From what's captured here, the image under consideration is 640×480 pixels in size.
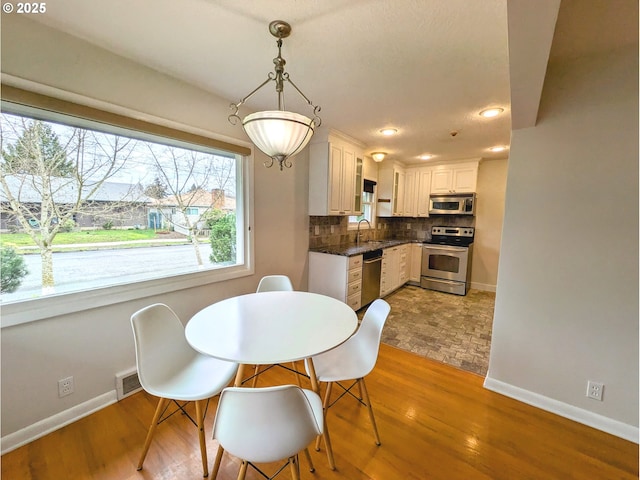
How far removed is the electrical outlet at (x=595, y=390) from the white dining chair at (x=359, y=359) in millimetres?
1502

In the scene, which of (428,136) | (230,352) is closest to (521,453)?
(230,352)

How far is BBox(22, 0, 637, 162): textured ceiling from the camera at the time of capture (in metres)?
1.31

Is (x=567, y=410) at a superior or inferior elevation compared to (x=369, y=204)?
inferior

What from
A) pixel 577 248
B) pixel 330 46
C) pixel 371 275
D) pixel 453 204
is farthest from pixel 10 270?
pixel 453 204

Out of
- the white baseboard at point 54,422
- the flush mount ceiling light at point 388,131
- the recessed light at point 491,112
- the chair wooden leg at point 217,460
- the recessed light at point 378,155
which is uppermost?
the flush mount ceiling light at point 388,131

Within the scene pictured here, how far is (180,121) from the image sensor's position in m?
2.06

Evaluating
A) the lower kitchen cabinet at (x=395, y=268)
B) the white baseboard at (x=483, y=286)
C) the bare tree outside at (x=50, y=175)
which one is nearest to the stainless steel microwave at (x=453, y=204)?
the lower kitchen cabinet at (x=395, y=268)

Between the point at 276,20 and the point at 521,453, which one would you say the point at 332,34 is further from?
the point at 521,453

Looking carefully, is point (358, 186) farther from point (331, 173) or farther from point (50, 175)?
point (50, 175)

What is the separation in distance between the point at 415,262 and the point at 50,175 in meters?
4.98

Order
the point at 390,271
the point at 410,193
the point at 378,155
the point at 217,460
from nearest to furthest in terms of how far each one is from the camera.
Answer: the point at 217,460
the point at 378,155
the point at 390,271
the point at 410,193

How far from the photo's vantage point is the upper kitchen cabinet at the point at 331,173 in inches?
125

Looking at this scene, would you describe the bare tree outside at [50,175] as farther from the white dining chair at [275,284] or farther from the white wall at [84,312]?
the white dining chair at [275,284]

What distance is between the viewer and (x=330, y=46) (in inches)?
62.1
